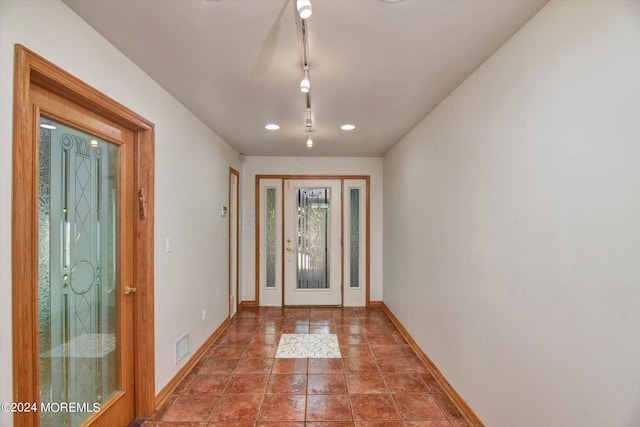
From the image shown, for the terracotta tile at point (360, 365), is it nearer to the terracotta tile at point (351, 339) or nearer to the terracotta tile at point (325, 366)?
→ the terracotta tile at point (325, 366)

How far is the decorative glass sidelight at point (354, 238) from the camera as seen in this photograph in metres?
4.93

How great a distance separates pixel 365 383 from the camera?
2.61 meters

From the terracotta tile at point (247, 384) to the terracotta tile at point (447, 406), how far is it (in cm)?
141

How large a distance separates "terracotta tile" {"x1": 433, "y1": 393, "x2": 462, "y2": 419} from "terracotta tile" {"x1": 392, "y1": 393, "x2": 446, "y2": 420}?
3 cm

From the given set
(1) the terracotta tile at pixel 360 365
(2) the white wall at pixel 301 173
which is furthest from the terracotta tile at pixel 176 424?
(2) the white wall at pixel 301 173

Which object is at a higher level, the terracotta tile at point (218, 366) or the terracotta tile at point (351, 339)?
the terracotta tile at point (218, 366)

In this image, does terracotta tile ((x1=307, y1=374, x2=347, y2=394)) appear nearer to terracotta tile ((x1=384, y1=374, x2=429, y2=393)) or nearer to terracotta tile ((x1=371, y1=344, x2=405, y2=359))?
terracotta tile ((x1=384, y1=374, x2=429, y2=393))

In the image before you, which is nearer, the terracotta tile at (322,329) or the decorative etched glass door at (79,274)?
the decorative etched glass door at (79,274)

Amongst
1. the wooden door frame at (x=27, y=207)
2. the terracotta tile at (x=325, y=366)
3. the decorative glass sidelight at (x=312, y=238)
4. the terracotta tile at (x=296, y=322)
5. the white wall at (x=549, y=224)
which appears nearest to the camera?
the white wall at (x=549, y=224)

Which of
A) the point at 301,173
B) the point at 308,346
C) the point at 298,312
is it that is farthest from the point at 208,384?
the point at 301,173

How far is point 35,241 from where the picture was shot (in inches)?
50.9

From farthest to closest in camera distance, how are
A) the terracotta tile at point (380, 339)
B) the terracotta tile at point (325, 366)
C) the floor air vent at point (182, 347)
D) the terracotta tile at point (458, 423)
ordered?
the terracotta tile at point (380, 339), the terracotta tile at point (325, 366), the floor air vent at point (182, 347), the terracotta tile at point (458, 423)

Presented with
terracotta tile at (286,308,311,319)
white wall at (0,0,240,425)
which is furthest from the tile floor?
terracotta tile at (286,308,311,319)

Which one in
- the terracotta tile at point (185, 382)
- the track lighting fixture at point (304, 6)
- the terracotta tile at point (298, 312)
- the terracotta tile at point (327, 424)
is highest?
the track lighting fixture at point (304, 6)
